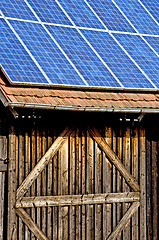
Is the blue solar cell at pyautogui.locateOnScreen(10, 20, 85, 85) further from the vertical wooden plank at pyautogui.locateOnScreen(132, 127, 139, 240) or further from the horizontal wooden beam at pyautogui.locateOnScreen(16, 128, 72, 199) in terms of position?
the vertical wooden plank at pyautogui.locateOnScreen(132, 127, 139, 240)

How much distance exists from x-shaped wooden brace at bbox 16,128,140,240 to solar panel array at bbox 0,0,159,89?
4.06ft

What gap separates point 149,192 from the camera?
13.0 m

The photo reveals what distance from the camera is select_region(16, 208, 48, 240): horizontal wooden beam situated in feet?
37.4

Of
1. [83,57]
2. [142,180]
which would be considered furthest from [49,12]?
[142,180]

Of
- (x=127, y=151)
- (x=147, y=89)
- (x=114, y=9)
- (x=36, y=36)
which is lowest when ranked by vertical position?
(x=127, y=151)

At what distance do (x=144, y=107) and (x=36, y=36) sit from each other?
110 inches

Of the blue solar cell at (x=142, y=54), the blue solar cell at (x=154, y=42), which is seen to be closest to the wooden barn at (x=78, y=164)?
the blue solar cell at (x=142, y=54)

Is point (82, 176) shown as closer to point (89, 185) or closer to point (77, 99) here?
point (89, 185)

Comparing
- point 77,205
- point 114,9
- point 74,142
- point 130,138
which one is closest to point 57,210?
point 77,205

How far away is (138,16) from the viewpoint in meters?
15.2

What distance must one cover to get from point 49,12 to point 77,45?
1267 mm

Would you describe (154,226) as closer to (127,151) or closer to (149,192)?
(149,192)

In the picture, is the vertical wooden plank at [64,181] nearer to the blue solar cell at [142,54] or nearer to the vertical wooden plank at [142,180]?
the vertical wooden plank at [142,180]

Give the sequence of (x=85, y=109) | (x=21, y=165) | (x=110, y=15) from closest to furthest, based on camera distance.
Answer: (x=85, y=109)
(x=21, y=165)
(x=110, y=15)
